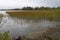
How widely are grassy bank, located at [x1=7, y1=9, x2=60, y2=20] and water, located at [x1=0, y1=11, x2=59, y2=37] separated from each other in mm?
69

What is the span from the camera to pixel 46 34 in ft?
5.68

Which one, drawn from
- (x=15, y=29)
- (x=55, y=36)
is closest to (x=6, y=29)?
(x=15, y=29)

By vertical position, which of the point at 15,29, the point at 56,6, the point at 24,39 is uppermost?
the point at 56,6

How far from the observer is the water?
5.74 ft

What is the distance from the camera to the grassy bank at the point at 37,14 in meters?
1.85

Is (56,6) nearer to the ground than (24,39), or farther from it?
farther from it

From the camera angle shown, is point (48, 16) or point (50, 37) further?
point (48, 16)

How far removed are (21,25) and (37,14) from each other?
0.28 metres

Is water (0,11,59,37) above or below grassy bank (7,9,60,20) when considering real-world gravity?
below

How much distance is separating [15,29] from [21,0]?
420 millimetres

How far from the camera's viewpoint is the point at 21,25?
70.2 inches

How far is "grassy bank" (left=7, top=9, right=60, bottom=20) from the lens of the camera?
6.06 ft

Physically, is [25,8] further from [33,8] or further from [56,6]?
[56,6]

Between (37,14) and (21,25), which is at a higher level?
(37,14)
